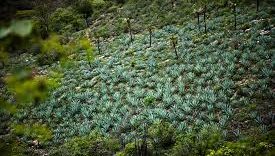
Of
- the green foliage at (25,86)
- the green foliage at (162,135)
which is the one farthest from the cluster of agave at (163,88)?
the green foliage at (25,86)

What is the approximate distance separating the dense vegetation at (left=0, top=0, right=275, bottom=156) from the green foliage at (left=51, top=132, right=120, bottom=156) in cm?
4

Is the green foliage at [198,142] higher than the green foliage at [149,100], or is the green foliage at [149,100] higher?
the green foliage at [198,142]

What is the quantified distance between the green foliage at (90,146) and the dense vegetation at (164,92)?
0.04 m

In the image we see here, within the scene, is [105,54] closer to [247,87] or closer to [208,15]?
[208,15]

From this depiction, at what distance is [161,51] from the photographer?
66.8 feet

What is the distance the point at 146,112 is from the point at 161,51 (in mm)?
7577

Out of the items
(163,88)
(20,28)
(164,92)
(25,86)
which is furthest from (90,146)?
(20,28)

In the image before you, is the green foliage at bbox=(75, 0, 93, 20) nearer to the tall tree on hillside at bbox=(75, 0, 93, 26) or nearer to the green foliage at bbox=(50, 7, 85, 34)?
the tall tree on hillside at bbox=(75, 0, 93, 26)

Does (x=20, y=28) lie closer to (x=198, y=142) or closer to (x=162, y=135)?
(x=198, y=142)

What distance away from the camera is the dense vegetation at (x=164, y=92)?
984 centimetres

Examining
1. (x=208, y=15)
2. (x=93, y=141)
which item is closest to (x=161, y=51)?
(x=208, y=15)

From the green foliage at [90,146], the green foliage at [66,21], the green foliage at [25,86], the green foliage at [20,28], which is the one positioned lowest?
the green foliage at [90,146]

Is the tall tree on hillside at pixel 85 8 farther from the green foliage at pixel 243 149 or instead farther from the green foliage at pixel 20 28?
the green foliage at pixel 20 28

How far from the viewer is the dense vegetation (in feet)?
32.3
